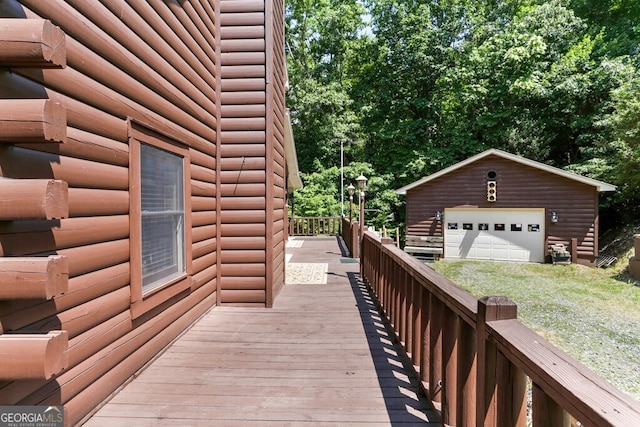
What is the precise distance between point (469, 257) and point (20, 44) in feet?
45.0

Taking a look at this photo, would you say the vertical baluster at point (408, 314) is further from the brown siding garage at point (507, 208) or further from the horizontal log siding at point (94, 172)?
the brown siding garage at point (507, 208)

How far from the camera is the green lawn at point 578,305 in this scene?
4489 mm

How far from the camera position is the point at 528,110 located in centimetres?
1722

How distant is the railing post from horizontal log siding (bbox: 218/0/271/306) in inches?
118

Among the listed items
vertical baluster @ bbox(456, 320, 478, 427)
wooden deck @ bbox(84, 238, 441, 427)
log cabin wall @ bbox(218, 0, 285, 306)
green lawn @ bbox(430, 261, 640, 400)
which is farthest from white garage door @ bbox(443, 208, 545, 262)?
vertical baluster @ bbox(456, 320, 478, 427)

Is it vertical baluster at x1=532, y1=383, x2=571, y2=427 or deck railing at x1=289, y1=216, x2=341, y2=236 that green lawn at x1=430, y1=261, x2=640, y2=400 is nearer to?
vertical baluster at x1=532, y1=383, x2=571, y2=427

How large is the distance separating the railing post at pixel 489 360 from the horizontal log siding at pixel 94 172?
6.25 feet

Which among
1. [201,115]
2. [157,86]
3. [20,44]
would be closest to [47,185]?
[20,44]

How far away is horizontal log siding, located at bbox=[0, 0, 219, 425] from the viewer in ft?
4.94

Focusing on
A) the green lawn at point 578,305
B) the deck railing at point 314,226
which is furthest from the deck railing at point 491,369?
the deck railing at point 314,226

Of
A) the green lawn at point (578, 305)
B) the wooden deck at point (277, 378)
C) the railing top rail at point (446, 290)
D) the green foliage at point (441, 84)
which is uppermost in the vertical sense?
the green foliage at point (441, 84)

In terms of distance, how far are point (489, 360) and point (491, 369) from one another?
0.03 m

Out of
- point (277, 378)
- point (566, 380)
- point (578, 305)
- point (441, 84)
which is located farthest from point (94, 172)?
point (441, 84)

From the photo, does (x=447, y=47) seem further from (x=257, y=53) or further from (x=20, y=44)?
(x=20, y=44)
